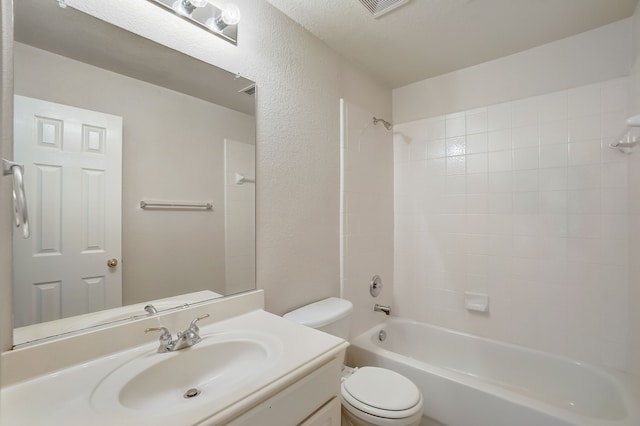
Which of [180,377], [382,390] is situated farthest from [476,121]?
[180,377]

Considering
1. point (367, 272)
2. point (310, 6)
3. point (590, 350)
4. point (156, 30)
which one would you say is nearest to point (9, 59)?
point (156, 30)

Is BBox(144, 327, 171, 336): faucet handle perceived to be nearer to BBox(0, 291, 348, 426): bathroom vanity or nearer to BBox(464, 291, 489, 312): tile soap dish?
BBox(0, 291, 348, 426): bathroom vanity

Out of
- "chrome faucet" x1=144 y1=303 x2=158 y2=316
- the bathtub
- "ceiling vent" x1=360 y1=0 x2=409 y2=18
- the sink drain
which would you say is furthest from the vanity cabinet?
"ceiling vent" x1=360 y1=0 x2=409 y2=18

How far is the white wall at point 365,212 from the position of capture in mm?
1876

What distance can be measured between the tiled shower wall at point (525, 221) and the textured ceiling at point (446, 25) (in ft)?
1.18

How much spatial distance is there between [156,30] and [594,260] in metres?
2.45

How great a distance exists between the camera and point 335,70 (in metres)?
1.81

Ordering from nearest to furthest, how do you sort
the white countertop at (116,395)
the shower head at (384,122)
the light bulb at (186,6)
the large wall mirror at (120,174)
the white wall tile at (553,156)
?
the white countertop at (116,395), the large wall mirror at (120,174), the light bulb at (186,6), the white wall tile at (553,156), the shower head at (384,122)

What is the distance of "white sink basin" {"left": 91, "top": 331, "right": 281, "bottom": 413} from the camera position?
28.0 inches

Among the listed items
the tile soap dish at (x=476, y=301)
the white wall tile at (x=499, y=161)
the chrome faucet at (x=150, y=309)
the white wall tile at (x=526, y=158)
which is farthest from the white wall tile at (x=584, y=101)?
the chrome faucet at (x=150, y=309)

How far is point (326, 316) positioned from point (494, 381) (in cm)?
127

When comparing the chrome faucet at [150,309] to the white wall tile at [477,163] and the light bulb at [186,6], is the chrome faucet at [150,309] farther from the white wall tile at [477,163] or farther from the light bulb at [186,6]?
the white wall tile at [477,163]

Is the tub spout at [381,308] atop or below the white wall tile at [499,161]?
below

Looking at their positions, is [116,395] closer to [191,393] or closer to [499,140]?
[191,393]
